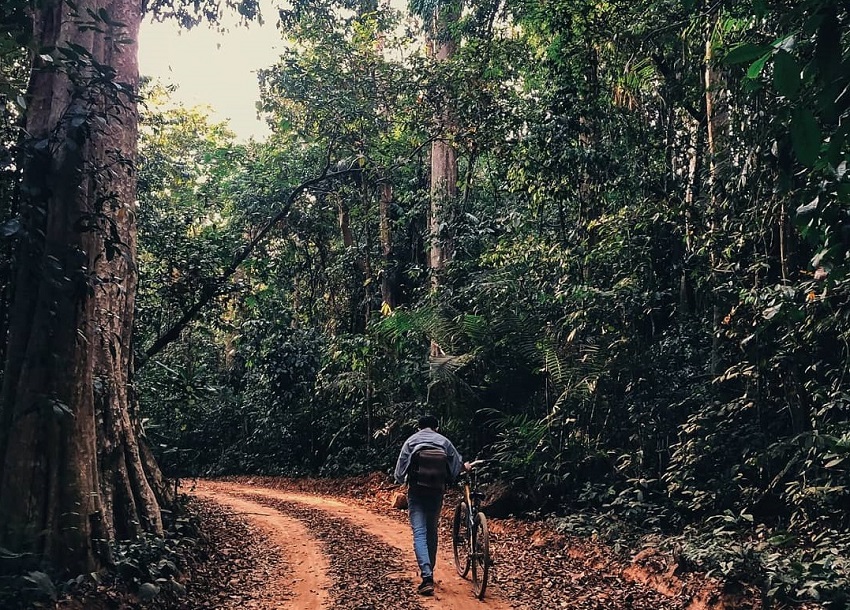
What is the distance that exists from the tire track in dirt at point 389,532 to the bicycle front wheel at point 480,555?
0.12m

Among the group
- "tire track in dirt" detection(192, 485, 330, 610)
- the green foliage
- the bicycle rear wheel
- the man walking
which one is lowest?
"tire track in dirt" detection(192, 485, 330, 610)

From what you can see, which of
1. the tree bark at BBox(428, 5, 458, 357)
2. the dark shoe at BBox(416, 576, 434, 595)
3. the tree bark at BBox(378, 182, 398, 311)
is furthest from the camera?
the tree bark at BBox(378, 182, 398, 311)

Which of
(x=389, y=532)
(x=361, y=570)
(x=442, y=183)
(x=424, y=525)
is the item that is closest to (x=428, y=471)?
(x=424, y=525)

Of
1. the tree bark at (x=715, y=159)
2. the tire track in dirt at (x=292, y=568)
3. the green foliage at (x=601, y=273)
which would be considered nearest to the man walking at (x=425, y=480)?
the tire track in dirt at (x=292, y=568)

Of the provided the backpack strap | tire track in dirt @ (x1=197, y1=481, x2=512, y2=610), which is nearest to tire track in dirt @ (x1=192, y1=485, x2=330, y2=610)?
tire track in dirt @ (x1=197, y1=481, x2=512, y2=610)

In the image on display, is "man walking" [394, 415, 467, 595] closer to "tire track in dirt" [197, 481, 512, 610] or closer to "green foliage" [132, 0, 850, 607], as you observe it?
"tire track in dirt" [197, 481, 512, 610]

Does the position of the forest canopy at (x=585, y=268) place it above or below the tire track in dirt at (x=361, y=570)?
above

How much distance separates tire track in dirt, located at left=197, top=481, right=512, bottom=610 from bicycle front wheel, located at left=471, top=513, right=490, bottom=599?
12cm

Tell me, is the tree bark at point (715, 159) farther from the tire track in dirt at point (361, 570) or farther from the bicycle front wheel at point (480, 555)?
the tire track in dirt at point (361, 570)

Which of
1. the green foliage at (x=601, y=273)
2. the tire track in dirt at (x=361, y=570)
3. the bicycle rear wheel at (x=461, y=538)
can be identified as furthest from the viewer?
the bicycle rear wheel at (x=461, y=538)

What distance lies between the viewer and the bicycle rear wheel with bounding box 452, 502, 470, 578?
261 inches

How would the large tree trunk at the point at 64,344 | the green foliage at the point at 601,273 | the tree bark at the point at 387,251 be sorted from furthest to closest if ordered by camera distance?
the tree bark at the point at 387,251 < the green foliage at the point at 601,273 < the large tree trunk at the point at 64,344

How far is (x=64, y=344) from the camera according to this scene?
215 inches

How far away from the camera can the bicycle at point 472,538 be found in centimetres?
595
